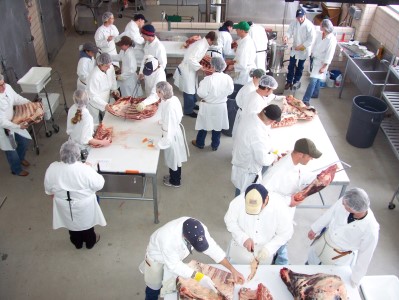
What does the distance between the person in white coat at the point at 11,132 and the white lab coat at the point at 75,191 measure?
146cm

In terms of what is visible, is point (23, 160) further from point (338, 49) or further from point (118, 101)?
point (338, 49)

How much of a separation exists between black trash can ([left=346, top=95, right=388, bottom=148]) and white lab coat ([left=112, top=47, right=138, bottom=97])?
3264 millimetres

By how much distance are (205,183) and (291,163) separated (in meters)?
1.92

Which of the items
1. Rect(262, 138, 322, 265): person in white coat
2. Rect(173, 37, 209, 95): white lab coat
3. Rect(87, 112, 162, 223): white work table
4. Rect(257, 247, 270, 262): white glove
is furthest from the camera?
Rect(173, 37, 209, 95): white lab coat

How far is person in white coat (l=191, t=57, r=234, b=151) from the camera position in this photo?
504cm

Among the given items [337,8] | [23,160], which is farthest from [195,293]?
[337,8]

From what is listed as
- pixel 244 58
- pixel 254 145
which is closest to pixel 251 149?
pixel 254 145

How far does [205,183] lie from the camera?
16.9 ft

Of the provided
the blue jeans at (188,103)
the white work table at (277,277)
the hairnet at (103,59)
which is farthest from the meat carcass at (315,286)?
the blue jeans at (188,103)

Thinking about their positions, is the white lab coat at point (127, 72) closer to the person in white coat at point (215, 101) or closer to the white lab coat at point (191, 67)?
the white lab coat at point (191, 67)

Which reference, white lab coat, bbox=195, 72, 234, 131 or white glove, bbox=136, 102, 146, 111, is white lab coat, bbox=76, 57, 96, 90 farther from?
white lab coat, bbox=195, 72, 234, 131

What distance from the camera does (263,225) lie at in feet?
10.3

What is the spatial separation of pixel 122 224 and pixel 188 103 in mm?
2523

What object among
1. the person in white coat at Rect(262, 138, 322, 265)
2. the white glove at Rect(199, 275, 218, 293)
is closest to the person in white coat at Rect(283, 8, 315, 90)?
the person in white coat at Rect(262, 138, 322, 265)
